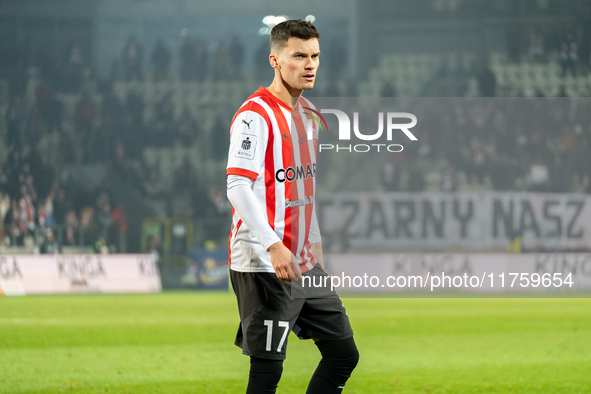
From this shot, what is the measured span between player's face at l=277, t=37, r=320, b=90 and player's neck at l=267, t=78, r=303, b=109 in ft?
0.16

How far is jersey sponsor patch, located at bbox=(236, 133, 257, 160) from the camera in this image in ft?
6.57

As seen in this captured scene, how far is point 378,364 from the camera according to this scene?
466 cm

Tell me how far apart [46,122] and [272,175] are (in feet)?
48.8

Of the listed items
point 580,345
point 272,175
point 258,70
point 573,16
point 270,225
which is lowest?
point 580,345

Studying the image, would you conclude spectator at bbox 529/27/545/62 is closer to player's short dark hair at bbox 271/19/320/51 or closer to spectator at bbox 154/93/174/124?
spectator at bbox 154/93/174/124

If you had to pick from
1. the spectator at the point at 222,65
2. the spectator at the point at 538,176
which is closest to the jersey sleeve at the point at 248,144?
the spectator at the point at 538,176

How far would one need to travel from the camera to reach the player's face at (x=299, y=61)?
2.07 metres

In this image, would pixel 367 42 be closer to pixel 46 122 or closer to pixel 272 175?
pixel 46 122

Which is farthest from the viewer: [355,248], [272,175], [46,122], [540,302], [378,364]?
[46,122]

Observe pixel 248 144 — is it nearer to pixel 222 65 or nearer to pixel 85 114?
pixel 85 114

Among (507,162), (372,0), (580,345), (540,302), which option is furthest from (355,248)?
(372,0)

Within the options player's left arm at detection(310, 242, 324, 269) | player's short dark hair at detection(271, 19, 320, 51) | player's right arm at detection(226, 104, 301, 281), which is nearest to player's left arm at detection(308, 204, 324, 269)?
player's left arm at detection(310, 242, 324, 269)

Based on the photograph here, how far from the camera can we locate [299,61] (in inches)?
81.8

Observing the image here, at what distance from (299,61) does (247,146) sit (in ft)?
1.02
